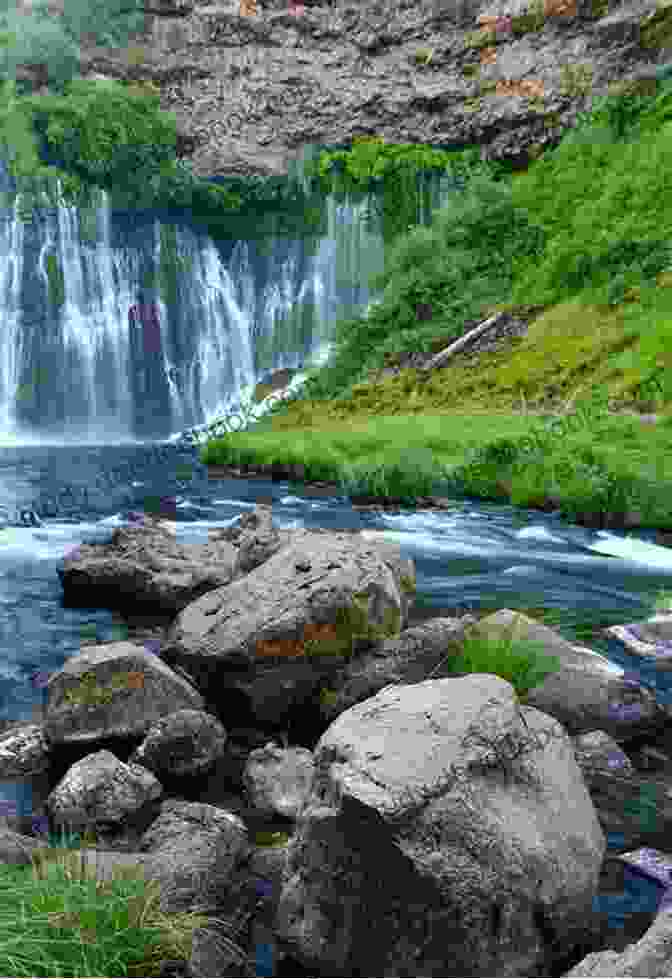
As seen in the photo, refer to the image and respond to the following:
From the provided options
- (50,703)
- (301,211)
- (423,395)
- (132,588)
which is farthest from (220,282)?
(50,703)

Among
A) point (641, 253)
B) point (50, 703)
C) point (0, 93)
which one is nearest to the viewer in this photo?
point (50, 703)

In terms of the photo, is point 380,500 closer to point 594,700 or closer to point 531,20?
point 594,700

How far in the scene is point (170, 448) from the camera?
28.4 m

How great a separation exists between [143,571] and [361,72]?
37631 mm

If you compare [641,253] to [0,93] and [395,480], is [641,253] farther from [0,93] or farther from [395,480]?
[0,93]

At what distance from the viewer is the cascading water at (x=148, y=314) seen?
33.5 metres

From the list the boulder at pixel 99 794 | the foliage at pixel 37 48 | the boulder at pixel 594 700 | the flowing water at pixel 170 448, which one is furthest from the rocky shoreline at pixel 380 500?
the foliage at pixel 37 48

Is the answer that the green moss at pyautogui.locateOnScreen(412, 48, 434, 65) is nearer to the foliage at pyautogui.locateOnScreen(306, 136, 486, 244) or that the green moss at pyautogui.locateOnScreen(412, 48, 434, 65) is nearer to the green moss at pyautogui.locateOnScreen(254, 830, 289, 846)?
the foliage at pyautogui.locateOnScreen(306, 136, 486, 244)

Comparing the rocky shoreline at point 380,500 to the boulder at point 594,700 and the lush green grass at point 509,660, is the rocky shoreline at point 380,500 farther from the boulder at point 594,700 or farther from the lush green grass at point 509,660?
the lush green grass at point 509,660

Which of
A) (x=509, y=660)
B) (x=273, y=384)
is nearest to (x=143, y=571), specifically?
(x=509, y=660)

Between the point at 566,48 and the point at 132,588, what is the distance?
1378 inches

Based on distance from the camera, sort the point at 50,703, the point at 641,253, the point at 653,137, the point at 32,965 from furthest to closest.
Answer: the point at 653,137 < the point at 641,253 < the point at 50,703 < the point at 32,965

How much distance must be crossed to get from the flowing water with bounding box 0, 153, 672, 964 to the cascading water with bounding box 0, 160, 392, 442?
59mm

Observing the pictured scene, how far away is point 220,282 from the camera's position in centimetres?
3750
